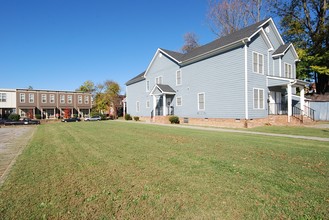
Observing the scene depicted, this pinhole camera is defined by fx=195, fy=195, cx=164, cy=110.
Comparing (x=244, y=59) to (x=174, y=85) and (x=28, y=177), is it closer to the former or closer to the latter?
(x=174, y=85)

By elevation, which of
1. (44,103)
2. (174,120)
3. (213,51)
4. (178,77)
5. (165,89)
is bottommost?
(174,120)

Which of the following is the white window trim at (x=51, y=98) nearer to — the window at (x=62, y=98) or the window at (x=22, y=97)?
the window at (x=62, y=98)

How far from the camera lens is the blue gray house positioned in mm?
17688

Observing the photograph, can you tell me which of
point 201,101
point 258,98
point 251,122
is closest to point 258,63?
point 258,98

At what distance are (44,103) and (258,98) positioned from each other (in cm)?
4857

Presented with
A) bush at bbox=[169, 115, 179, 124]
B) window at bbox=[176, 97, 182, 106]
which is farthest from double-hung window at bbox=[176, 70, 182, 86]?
bush at bbox=[169, 115, 179, 124]

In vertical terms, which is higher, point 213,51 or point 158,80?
point 213,51

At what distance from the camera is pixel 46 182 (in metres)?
4.59

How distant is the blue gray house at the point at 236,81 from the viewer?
17.7 metres

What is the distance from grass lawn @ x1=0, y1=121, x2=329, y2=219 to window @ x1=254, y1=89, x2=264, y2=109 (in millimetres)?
11749

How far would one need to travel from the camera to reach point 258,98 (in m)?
18.2

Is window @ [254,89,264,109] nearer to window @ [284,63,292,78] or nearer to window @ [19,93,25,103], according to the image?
window @ [284,63,292,78]

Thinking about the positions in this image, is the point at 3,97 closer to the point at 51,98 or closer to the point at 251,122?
the point at 51,98

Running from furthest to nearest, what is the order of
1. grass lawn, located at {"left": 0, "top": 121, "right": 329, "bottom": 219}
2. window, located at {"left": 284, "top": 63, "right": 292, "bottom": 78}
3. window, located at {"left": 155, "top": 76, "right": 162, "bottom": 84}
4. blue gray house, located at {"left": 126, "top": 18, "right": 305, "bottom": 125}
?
window, located at {"left": 155, "top": 76, "right": 162, "bottom": 84}, window, located at {"left": 284, "top": 63, "right": 292, "bottom": 78}, blue gray house, located at {"left": 126, "top": 18, "right": 305, "bottom": 125}, grass lawn, located at {"left": 0, "top": 121, "right": 329, "bottom": 219}
